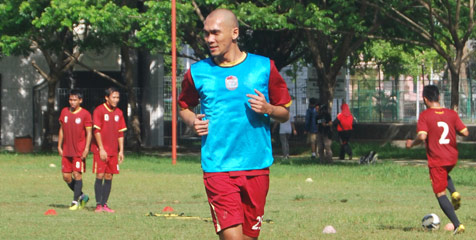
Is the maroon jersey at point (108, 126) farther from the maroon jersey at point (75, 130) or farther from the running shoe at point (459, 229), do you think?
the running shoe at point (459, 229)

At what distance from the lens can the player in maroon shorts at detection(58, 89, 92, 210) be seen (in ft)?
47.9

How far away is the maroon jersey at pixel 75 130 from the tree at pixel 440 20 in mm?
12335

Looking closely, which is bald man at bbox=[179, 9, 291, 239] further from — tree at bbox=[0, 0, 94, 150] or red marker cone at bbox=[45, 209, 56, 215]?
tree at bbox=[0, 0, 94, 150]

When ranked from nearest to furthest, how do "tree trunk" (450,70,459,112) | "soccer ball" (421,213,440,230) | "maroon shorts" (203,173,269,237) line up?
1. "maroon shorts" (203,173,269,237)
2. "soccer ball" (421,213,440,230)
3. "tree trunk" (450,70,459,112)

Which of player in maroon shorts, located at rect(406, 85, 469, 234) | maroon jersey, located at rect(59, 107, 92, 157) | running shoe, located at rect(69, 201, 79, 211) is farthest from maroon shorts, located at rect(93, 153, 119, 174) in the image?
player in maroon shorts, located at rect(406, 85, 469, 234)

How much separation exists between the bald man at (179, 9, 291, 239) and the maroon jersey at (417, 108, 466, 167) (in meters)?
4.63

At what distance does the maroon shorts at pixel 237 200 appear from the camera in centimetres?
653

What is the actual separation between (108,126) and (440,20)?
1323 centimetres

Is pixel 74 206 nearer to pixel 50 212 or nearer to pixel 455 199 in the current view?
pixel 50 212

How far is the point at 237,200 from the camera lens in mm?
6602

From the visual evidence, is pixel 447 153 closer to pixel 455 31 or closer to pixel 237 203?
pixel 237 203

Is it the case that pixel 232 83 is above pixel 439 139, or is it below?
above

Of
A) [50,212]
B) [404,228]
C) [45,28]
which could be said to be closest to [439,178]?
[404,228]

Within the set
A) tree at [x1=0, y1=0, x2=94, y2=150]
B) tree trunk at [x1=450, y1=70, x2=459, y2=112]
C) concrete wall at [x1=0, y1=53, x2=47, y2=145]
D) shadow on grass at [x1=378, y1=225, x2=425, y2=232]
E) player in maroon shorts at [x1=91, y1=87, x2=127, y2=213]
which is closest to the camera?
shadow on grass at [x1=378, y1=225, x2=425, y2=232]
